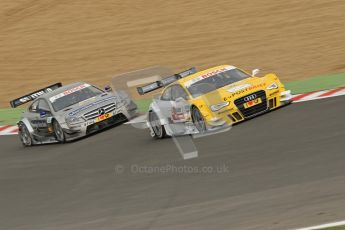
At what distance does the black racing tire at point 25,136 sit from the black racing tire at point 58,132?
881 millimetres

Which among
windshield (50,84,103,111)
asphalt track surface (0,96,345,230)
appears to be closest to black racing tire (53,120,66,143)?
windshield (50,84,103,111)

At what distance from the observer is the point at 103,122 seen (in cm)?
1903

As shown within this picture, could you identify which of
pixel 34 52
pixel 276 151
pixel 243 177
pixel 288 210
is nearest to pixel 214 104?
pixel 276 151

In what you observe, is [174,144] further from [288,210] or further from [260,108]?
[288,210]

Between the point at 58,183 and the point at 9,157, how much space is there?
14.3 feet

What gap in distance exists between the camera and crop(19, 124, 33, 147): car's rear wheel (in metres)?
20.0

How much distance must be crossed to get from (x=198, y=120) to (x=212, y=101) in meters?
0.47

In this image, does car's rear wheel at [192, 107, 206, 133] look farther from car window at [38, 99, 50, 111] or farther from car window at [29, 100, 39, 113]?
car window at [29, 100, 39, 113]

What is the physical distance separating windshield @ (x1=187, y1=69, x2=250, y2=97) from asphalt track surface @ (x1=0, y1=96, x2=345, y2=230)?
3.63ft

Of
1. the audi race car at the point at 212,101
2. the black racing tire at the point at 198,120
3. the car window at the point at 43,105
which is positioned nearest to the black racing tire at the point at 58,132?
the car window at the point at 43,105

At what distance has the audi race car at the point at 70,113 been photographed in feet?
62.1

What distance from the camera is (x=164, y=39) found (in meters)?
28.0

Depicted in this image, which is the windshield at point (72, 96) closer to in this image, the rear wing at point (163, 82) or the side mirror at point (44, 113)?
the side mirror at point (44, 113)

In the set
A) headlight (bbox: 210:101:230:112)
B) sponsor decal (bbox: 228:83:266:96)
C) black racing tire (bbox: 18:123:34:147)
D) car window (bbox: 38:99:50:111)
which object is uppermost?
sponsor decal (bbox: 228:83:266:96)
